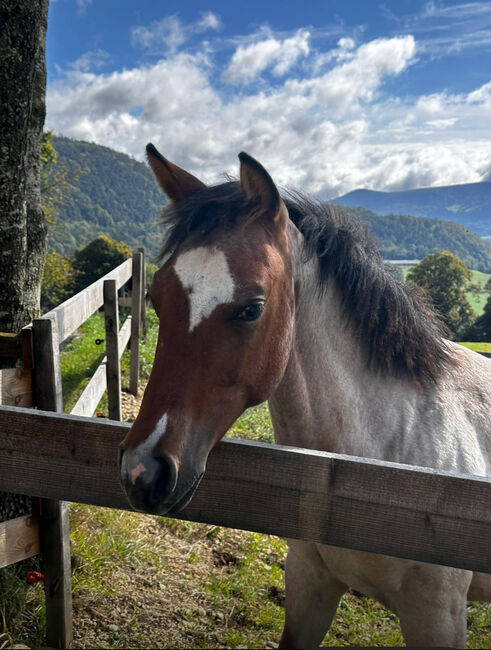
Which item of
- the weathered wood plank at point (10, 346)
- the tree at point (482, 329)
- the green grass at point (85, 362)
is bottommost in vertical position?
the tree at point (482, 329)

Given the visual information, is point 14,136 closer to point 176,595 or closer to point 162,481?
point 162,481

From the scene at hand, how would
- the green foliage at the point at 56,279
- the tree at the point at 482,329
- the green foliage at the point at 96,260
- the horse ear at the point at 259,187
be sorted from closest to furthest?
the horse ear at the point at 259,187 < the green foliage at the point at 96,260 < the green foliage at the point at 56,279 < the tree at the point at 482,329

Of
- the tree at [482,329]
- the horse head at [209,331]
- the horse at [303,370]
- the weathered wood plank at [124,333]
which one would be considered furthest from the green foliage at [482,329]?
the horse head at [209,331]

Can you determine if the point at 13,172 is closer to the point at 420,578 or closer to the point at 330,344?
the point at 330,344

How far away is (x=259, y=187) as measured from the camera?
68.0 inches

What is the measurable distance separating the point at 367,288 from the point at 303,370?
477 mm

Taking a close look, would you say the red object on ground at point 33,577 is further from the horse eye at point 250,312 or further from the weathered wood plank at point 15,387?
the horse eye at point 250,312

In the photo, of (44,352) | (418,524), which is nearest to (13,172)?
(44,352)

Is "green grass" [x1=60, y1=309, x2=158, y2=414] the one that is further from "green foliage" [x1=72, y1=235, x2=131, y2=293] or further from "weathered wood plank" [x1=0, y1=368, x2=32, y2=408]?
"green foliage" [x1=72, y1=235, x2=131, y2=293]

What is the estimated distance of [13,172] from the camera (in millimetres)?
2959

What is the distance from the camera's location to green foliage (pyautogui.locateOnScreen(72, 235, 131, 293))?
24.3 meters

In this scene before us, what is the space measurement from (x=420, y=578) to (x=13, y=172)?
3.12 m

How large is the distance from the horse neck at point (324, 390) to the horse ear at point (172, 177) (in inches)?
22.7

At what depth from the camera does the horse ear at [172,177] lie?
198 centimetres
